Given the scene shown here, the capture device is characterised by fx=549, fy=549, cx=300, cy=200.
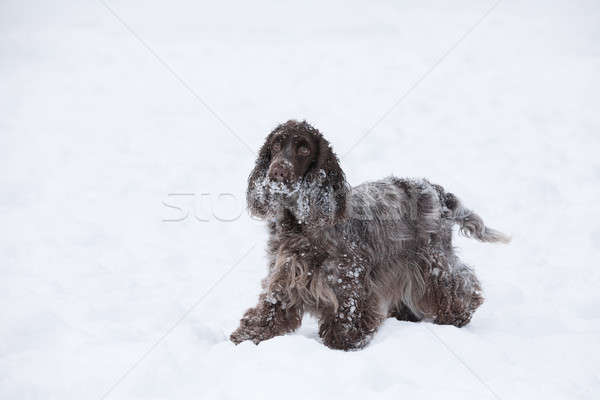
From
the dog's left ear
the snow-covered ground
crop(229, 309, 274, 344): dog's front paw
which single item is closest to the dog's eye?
the dog's left ear

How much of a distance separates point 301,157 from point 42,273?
310 cm

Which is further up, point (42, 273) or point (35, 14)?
point (42, 273)

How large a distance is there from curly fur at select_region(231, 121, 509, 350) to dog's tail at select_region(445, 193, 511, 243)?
309mm

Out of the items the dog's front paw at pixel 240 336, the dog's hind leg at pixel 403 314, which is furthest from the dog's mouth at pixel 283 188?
the dog's hind leg at pixel 403 314

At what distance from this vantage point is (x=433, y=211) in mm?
4871

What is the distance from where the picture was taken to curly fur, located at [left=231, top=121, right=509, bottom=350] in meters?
4.09

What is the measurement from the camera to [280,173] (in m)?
4.03

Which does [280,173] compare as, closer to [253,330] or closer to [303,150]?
[303,150]

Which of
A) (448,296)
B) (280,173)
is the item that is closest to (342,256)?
(280,173)

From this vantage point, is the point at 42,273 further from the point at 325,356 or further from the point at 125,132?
the point at 125,132

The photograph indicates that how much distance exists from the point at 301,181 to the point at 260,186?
347 millimetres

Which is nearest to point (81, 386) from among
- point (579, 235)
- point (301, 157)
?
point (301, 157)

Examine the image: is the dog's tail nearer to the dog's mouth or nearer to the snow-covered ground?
the snow-covered ground

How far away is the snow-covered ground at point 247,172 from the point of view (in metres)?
3.59
